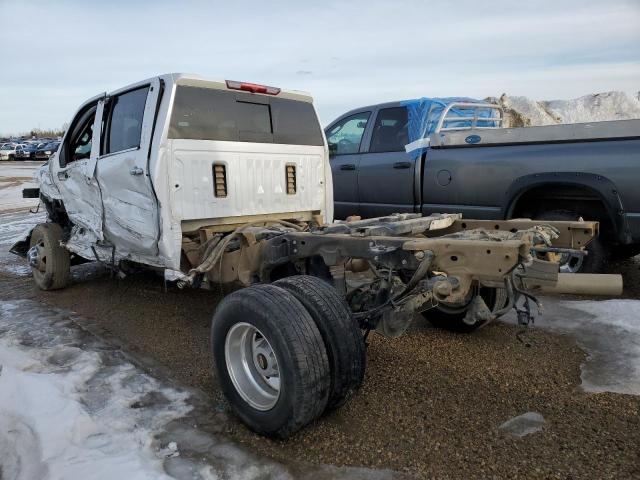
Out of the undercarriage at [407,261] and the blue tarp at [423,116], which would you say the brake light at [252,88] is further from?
the blue tarp at [423,116]

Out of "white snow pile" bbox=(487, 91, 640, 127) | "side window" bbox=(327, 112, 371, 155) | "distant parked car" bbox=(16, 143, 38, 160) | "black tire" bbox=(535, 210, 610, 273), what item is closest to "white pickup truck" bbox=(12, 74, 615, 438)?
"black tire" bbox=(535, 210, 610, 273)

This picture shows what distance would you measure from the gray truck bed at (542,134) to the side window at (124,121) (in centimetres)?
335

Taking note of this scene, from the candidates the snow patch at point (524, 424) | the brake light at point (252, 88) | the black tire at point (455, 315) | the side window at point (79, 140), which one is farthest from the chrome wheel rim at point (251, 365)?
the side window at point (79, 140)

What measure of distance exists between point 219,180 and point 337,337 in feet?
7.34

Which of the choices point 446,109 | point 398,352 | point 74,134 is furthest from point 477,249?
point 74,134

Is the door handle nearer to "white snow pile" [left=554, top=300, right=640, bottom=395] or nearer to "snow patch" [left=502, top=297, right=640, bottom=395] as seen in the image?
"snow patch" [left=502, top=297, right=640, bottom=395]

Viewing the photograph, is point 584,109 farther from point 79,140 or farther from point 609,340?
point 79,140

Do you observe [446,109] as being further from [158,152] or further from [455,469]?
[455,469]

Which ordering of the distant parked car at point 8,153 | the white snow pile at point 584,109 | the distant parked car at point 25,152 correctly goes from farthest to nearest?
the distant parked car at point 25,152 → the distant parked car at point 8,153 → the white snow pile at point 584,109

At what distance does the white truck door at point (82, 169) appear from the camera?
5.38m

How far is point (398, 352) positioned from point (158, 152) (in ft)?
8.14

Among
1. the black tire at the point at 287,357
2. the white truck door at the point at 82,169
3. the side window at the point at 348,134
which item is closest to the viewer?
the black tire at the point at 287,357

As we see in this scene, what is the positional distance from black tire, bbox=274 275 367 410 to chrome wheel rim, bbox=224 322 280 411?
0.37 metres

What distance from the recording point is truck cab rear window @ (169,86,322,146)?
14.7ft
